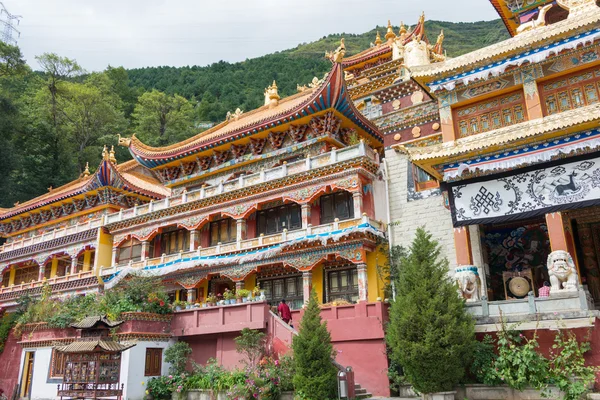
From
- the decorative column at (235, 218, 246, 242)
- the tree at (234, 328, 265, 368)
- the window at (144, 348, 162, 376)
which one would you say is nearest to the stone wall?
the tree at (234, 328, 265, 368)

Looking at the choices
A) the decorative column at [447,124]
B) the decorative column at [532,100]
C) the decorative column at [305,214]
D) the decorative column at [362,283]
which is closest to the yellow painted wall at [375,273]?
the decorative column at [362,283]

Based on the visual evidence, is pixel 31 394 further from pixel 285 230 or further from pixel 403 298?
pixel 403 298

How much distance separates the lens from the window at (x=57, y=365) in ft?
60.2

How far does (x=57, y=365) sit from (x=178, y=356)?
4.95 metres

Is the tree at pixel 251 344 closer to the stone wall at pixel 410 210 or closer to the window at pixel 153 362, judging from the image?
the window at pixel 153 362

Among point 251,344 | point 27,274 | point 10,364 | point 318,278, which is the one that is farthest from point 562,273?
point 27,274

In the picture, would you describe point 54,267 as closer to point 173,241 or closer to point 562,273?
point 173,241

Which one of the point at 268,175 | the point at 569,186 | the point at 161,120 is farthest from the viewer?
the point at 161,120

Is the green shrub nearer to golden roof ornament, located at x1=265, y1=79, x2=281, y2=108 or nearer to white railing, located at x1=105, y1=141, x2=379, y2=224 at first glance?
white railing, located at x1=105, y1=141, x2=379, y2=224

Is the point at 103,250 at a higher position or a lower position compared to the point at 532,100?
lower

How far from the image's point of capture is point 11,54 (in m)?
46.3

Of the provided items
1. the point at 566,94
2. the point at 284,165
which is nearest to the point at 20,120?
the point at 284,165

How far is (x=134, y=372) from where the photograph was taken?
53.0 ft

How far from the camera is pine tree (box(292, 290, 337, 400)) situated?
Answer: 12.4 m
